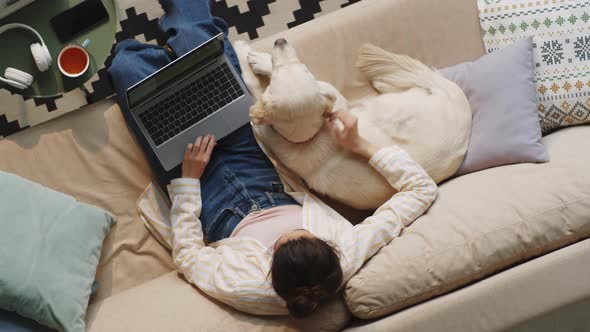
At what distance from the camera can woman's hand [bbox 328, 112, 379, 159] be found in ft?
4.73

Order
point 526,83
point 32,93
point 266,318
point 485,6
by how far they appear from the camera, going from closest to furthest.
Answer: point 266,318 < point 32,93 < point 526,83 < point 485,6

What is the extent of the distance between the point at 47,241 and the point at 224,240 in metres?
0.49

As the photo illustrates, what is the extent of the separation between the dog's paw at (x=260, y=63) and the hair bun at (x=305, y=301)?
2.40 ft

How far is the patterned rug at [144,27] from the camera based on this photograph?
192 centimetres

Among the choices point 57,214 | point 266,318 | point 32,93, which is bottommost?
point 266,318

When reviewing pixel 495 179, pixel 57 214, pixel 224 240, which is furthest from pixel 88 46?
pixel 495 179

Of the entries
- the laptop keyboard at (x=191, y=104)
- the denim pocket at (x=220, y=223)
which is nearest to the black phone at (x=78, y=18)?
the laptop keyboard at (x=191, y=104)

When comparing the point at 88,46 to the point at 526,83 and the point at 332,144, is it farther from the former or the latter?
the point at 526,83

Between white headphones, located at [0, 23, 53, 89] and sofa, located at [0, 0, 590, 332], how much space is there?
0.78 feet

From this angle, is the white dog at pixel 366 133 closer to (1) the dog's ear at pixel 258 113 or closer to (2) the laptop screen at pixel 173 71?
(1) the dog's ear at pixel 258 113

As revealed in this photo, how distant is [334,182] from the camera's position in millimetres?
1486

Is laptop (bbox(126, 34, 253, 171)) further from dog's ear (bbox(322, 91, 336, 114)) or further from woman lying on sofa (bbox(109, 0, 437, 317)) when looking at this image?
dog's ear (bbox(322, 91, 336, 114))

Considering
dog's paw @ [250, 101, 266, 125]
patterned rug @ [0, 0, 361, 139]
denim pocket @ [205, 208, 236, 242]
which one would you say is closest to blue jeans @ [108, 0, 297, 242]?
denim pocket @ [205, 208, 236, 242]

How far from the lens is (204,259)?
1438 mm
